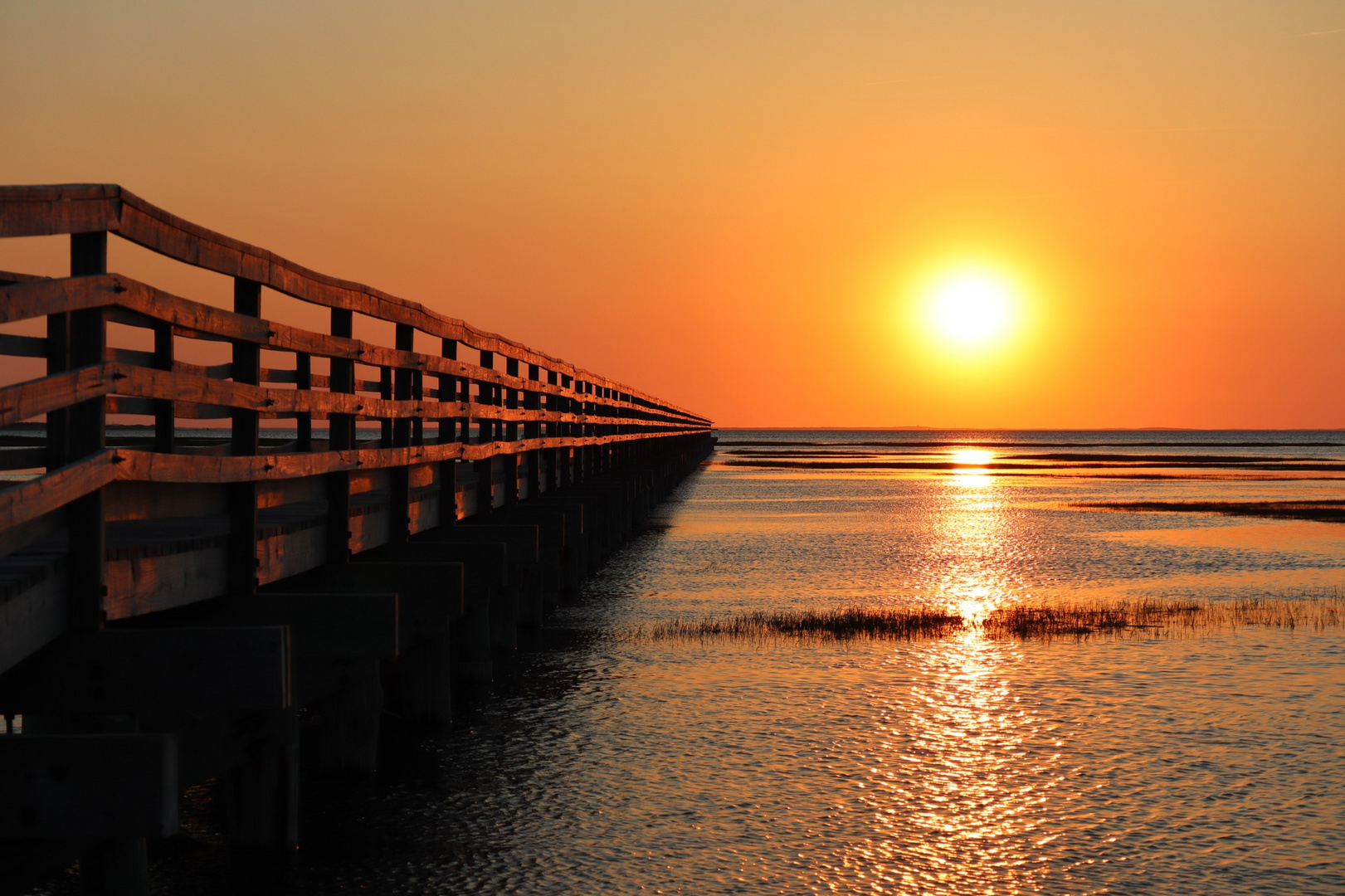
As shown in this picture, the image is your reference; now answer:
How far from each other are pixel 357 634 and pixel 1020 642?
989 centimetres

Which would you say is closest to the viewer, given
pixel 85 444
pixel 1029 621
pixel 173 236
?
pixel 85 444

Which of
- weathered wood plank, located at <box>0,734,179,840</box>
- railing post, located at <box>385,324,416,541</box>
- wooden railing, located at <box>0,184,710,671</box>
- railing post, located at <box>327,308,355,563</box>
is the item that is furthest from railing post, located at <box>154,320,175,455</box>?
railing post, located at <box>385,324,416,541</box>

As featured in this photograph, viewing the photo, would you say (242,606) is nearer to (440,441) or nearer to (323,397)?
(323,397)

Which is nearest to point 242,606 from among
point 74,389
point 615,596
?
point 74,389

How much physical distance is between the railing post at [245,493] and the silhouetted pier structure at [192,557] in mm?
13

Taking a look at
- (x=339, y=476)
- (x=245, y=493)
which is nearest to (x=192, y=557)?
(x=245, y=493)

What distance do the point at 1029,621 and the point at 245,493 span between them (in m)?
12.4

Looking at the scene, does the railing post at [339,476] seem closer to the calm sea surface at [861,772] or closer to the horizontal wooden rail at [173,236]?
the horizontal wooden rail at [173,236]

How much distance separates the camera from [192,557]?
6.66 m

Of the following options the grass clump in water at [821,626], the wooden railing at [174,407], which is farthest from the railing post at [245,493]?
the grass clump in water at [821,626]

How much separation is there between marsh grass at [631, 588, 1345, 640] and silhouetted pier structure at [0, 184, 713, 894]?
210 inches

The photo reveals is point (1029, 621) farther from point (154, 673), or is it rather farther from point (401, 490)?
point (154, 673)

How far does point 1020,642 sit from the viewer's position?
15.8 metres

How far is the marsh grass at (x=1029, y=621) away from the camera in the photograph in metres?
16.5
